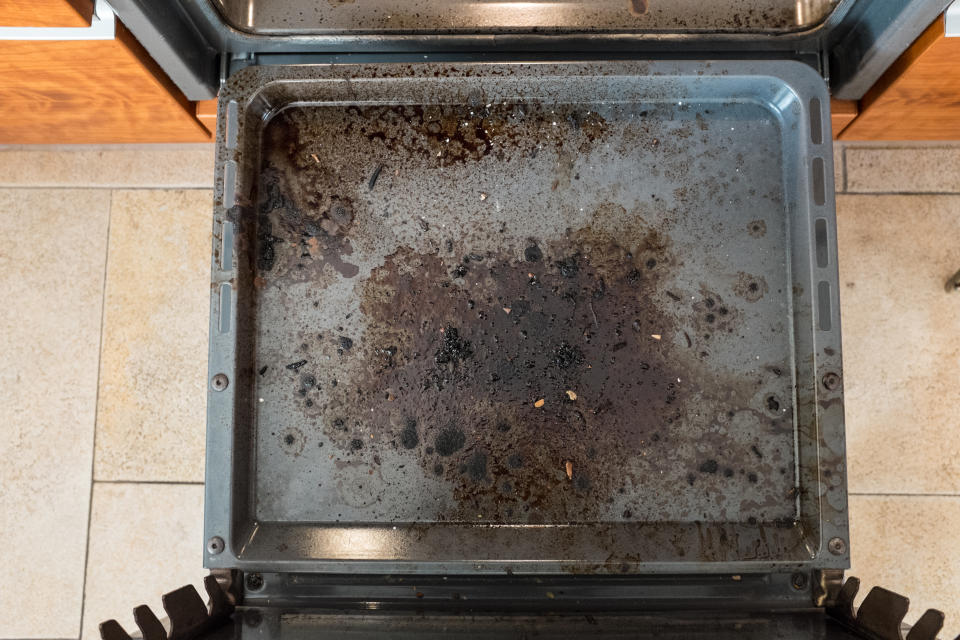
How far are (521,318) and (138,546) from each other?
0.81 metres

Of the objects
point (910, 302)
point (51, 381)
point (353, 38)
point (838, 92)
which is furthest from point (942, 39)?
point (51, 381)

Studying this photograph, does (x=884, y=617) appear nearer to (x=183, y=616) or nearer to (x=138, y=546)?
(x=183, y=616)

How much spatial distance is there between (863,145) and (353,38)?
88cm

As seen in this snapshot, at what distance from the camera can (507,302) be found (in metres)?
0.80

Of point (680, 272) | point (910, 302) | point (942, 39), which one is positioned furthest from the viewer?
point (910, 302)

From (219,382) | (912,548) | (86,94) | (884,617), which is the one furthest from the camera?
(912,548)

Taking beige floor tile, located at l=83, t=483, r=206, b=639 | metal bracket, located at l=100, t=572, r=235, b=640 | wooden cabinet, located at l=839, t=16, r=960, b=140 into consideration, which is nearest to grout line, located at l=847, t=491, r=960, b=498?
wooden cabinet, located at l=839, t=16, r=960, b=140

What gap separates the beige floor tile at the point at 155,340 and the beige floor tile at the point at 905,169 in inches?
45.5

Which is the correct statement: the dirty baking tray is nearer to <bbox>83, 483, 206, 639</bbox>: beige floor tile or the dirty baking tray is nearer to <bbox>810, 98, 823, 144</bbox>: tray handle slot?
<bbox>810, 98, 823, 144</bbox>: tray handle slot

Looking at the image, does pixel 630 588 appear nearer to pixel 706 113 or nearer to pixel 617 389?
pixel 617 389

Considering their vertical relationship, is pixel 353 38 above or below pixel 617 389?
above

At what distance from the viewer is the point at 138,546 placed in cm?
107

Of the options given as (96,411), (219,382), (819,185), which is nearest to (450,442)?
(219,382)

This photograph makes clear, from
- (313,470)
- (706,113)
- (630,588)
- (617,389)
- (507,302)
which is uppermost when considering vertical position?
(706,113)
